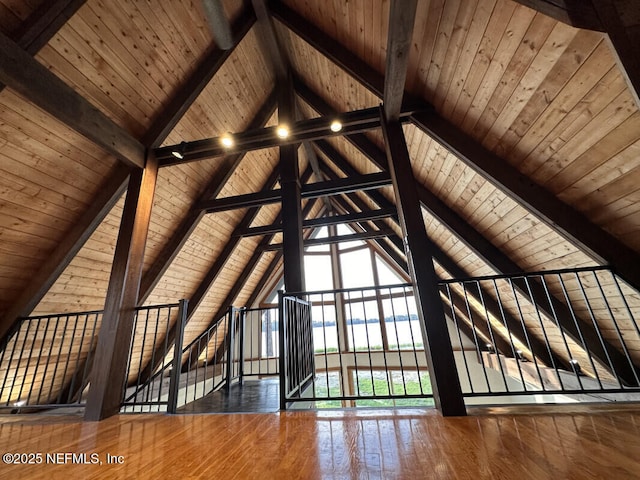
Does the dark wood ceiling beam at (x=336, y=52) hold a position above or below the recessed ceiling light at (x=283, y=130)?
above

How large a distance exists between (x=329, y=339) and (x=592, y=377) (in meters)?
5.31

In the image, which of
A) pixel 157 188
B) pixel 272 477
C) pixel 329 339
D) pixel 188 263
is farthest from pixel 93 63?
pixel 329 339

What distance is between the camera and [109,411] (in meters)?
2.21

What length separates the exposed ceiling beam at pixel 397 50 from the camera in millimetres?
1621

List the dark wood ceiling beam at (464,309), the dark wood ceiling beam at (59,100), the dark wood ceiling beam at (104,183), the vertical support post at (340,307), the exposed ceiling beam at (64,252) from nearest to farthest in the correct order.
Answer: the dark wood ceiling beam at (59,100), the dark wood ceiling beam at (104,183), the exposed ceiling beam at (64,252), the dark wood ceiling beam at (464,309), the vertical support post at (340,307)

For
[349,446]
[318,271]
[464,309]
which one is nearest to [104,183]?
[349,446]

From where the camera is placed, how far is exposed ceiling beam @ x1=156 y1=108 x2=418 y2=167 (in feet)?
9.03

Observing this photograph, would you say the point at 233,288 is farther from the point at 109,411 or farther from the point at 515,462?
the point at 515,462

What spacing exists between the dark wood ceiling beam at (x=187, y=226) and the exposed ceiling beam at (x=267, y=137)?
97 cm

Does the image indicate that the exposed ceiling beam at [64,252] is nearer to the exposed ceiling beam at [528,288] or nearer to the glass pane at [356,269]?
the exposed ceiling beam at [528,288]

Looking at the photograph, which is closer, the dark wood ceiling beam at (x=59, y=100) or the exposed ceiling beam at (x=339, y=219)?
the dark wood ceiling beam at (x=59, y=100)

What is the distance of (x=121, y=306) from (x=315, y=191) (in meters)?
2.68

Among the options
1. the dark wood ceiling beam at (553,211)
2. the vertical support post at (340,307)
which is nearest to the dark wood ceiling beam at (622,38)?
the dark wood ceiling beam at (553,211)

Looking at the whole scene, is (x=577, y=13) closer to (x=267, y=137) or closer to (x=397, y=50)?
(x=397, y=50)
